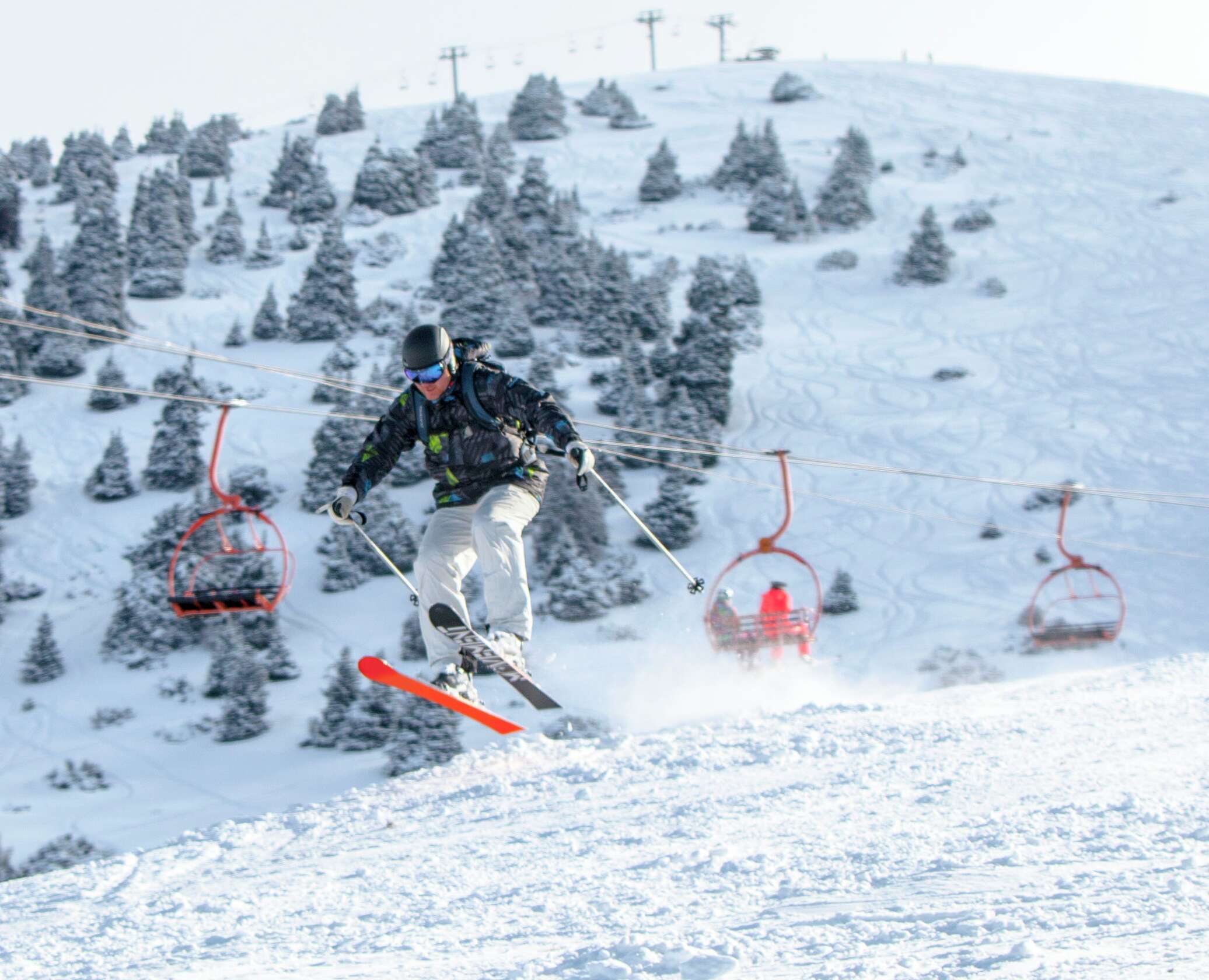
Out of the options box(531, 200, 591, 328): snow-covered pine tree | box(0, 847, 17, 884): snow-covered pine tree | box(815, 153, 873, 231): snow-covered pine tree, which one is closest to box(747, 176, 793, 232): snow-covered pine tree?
box(815, 153, 873, 231): snow-covered pine tree

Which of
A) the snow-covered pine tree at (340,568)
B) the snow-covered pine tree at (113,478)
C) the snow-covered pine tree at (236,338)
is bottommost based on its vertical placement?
the snow-covered pine tree at (340,568)

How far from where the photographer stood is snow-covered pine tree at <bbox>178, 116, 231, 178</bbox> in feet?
180

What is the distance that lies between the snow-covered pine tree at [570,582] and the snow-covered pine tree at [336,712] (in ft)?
16.3

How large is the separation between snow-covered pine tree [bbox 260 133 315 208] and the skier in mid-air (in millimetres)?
45362

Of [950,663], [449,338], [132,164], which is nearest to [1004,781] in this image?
[449,338]

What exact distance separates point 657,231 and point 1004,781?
42.3 m

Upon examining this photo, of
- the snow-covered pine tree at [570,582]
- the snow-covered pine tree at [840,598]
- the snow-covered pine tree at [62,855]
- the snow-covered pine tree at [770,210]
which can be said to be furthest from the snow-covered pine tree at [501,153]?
the snow-covered pine tree at [62,855]

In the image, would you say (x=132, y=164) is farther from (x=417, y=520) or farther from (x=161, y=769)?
(x=161, y=769)

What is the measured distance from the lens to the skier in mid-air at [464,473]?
6.63m

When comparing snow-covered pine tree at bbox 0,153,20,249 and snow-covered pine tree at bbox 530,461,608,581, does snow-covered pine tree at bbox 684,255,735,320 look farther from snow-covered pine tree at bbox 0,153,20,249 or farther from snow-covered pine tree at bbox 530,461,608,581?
snow-covered pine tree at bbox 0,153,20,249

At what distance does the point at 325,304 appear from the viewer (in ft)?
128

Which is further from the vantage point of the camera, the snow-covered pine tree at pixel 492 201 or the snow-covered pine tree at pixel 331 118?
the snow-covered pine tree at pixel 331 118

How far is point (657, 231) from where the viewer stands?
154 ft

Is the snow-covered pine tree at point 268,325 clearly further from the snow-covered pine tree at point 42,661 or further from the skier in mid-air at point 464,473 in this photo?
the skier in mid-air at point 464,473
